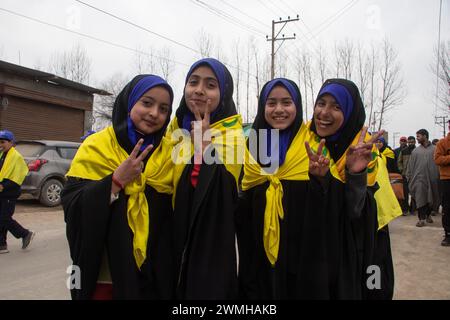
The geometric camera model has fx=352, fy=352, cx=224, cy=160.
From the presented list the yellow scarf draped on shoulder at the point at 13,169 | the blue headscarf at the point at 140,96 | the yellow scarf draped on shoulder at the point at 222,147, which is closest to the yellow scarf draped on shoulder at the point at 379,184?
the yellow scarf draped on shoulder at the point at 222,147

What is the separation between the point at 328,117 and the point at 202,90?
29.0 inches

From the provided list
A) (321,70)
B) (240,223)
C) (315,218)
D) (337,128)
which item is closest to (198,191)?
(240,223)

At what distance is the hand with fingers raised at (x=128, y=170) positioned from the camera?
163 centimetres

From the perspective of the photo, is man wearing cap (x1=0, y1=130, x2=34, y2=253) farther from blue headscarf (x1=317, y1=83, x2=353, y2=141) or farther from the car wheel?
blue headscarf (x1=317, y1=83, x2=353, y2=141)

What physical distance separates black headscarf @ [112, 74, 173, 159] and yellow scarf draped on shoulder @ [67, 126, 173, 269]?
0.04m

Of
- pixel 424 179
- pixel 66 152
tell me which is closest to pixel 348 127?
pixel 424 179

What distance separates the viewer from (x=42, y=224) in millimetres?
6652

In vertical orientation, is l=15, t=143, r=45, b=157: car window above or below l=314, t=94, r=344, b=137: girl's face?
above

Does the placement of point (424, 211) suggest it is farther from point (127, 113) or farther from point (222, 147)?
Result: point (127, 113)

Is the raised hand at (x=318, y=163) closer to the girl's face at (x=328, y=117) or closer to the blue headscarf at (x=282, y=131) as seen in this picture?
the blue headscarf at (x=282, y=131)

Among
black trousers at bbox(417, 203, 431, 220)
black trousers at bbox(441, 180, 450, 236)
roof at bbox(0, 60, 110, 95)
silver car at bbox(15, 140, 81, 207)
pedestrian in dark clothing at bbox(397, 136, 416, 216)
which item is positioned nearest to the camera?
black trousers at bbox(441, 180, 450, 236)

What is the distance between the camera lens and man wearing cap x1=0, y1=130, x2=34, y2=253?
16.6ft

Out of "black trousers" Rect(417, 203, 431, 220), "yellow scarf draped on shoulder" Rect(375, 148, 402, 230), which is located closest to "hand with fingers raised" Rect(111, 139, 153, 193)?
"yellow scarf draped on shoulder" Rect(375, 148, 402, 230)

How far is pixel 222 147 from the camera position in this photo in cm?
176
